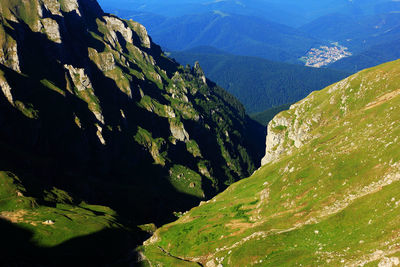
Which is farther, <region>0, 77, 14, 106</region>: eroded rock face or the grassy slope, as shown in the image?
<region>0, 77, 14, 106</region>: eroded rock face

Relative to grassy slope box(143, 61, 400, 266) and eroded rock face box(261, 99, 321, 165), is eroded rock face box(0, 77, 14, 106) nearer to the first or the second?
grassy slope box(143, 61, 400, 266)

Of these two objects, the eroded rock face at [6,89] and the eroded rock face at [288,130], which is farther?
the eroded rock face at [6,89]

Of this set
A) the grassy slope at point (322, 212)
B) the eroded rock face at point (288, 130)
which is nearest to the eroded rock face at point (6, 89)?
the grassy slope at point (322, 212)

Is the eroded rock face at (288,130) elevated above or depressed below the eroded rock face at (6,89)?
below

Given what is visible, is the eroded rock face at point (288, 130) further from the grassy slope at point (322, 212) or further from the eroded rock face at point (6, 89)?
the eroded rock face at point (6, 89)

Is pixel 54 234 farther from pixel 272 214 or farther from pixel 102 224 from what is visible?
pixel 272 214

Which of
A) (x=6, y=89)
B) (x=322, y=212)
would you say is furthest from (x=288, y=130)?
(x=6, y=89)

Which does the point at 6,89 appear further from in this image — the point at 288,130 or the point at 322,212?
the point at 322,212

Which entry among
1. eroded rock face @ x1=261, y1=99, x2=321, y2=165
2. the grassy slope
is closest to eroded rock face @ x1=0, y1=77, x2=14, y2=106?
the grassy slope
